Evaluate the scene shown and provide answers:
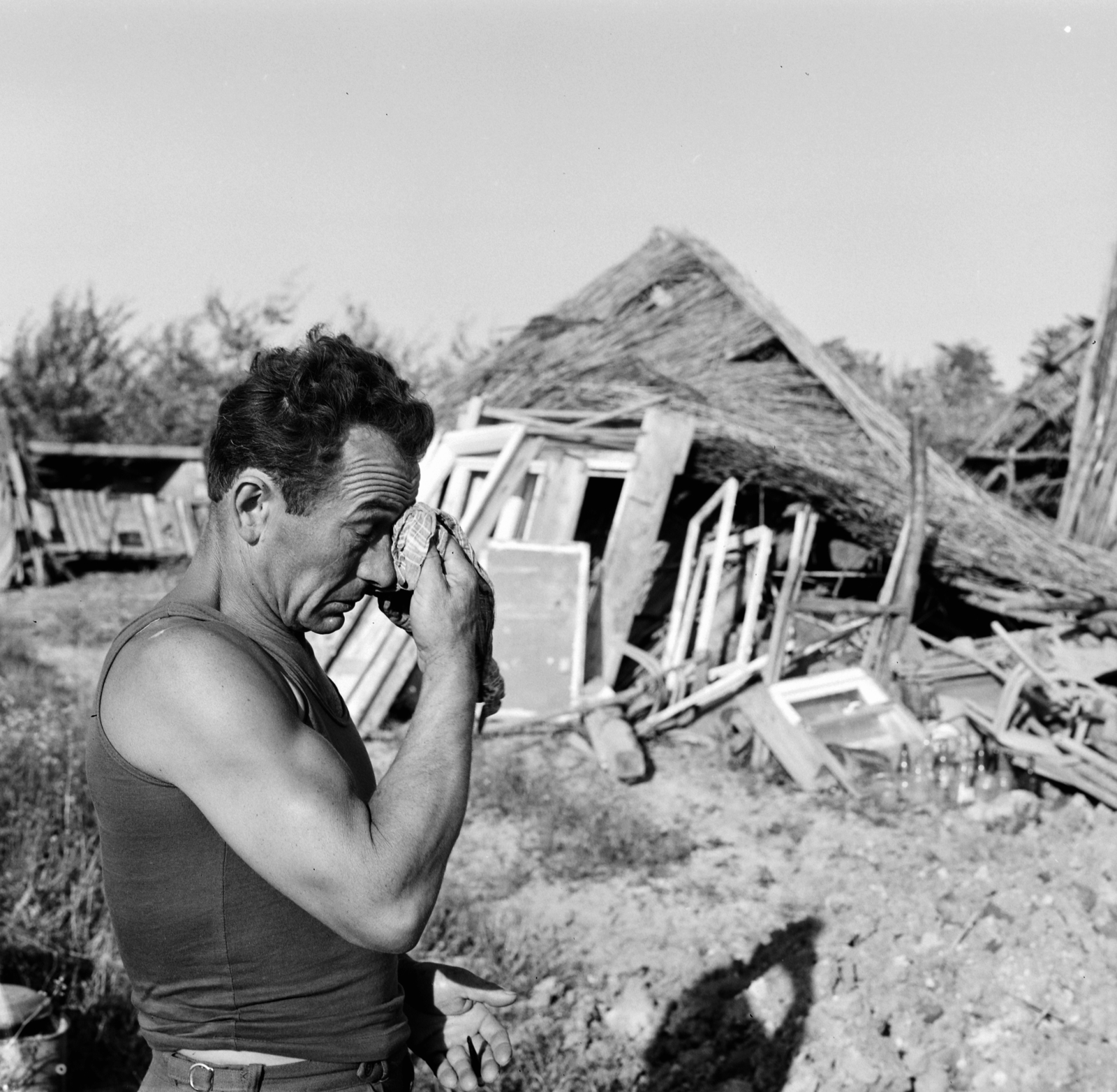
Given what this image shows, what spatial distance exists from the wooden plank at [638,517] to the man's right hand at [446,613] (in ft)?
23.3

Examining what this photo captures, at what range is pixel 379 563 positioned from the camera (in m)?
1.63

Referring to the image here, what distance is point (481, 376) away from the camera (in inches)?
396

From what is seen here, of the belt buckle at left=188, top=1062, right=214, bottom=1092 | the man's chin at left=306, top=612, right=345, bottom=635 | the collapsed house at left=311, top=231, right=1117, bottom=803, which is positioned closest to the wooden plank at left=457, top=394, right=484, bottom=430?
the collapsed house at left=311, top=231, right=1117, bottom=803

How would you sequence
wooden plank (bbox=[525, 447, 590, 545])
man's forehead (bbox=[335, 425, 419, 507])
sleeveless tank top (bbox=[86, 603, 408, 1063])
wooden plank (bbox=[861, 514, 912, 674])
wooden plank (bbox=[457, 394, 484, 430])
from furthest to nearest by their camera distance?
wooden plank (bbox=[457, 394, 484, 430])
wooden plank (bbox=[525, 447, 590, 545])
wooden plank (bbox=[861, 514, 912, 674])
man's forehead (bbox=[335, 425, 419, 507])
sleeveless tank top (bbox=[86, 603, 408, 1063])

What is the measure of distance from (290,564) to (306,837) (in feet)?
1.40

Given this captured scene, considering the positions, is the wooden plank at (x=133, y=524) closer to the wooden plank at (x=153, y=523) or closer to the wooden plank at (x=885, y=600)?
the wooden plank at (x=153, y=523)

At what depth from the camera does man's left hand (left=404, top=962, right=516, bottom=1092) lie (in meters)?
1.87

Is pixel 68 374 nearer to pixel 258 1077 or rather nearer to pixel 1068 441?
pixel 1068 441

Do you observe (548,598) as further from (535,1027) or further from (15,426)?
(15,426)

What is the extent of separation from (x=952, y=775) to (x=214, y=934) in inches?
247

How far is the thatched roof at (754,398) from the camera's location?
343 inches

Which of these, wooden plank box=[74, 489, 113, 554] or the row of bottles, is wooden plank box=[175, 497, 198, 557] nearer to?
wooden plank box=[74, 489, 113, 554]

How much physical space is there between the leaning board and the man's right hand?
22.0ft

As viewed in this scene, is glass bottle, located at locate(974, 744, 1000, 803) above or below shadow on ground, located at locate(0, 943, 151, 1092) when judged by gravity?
below
